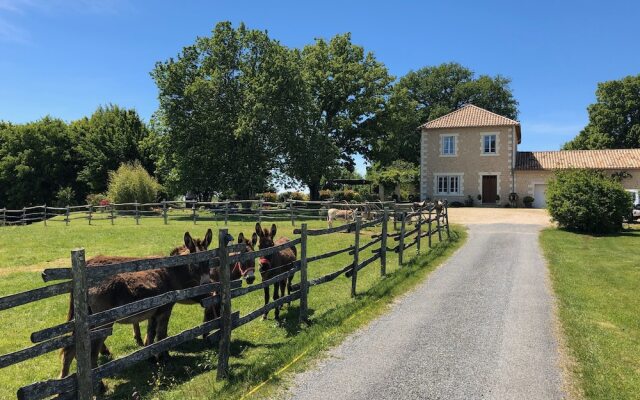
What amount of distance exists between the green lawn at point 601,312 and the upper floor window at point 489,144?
2322 centimetres

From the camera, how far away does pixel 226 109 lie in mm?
34719

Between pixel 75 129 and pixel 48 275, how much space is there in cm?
5450

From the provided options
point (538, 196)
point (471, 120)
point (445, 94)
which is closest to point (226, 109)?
point (471, 120)

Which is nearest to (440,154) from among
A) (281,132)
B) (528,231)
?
(281,132)

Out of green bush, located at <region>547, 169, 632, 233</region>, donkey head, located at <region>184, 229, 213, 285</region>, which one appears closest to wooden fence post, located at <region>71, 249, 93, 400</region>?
donkey head, located at <region>184, 229, 213, 285</region>

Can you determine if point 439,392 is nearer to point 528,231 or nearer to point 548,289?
point 548,289

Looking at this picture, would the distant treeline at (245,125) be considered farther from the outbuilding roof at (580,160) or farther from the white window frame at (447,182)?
the outbuilding roof at (580,160)

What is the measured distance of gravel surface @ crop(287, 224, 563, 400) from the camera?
16.5ft

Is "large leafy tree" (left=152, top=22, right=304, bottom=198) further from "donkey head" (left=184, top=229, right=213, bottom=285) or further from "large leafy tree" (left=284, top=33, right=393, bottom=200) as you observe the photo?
"donkey head" (left=184, top=229, right=213, bottom=285)

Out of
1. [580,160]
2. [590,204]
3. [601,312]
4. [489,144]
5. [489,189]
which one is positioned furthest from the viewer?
[489,189]

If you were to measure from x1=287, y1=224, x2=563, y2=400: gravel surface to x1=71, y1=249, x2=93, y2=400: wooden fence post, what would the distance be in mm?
2034

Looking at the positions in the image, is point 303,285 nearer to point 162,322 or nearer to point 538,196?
point 162,322

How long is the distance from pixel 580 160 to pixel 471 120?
9.63 m

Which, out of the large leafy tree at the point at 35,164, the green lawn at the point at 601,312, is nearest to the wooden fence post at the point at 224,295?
the green lawn at the point at 601,312
